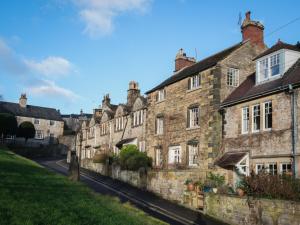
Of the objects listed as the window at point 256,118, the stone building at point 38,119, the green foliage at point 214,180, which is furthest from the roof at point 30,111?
the window at point 256,118

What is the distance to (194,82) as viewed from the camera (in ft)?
98.5

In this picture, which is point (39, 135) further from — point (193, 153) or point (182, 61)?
point (193, 153)

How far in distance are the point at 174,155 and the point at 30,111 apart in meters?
59.5

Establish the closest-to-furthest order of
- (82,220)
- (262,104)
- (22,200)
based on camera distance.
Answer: (82,220), (22,200), (262,104)

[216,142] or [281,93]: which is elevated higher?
[281,93]

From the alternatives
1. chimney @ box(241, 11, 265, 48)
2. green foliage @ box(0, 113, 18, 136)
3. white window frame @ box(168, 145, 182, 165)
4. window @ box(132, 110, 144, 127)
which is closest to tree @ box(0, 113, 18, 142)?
green foliage @ box(0, 113, 18, 136)

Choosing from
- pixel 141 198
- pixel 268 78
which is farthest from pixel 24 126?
pixel 268 78

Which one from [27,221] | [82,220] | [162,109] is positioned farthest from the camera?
[162,109]

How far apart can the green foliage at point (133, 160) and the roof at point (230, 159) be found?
988 centimetres

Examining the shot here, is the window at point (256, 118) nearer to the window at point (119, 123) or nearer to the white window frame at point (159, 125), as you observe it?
the white window frame at point (159, 125)

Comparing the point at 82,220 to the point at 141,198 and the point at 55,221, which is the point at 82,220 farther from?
the point at 141,198

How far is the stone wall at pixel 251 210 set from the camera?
51.2 ft

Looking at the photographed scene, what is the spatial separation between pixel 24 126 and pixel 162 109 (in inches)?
1931

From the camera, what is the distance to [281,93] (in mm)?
21562
